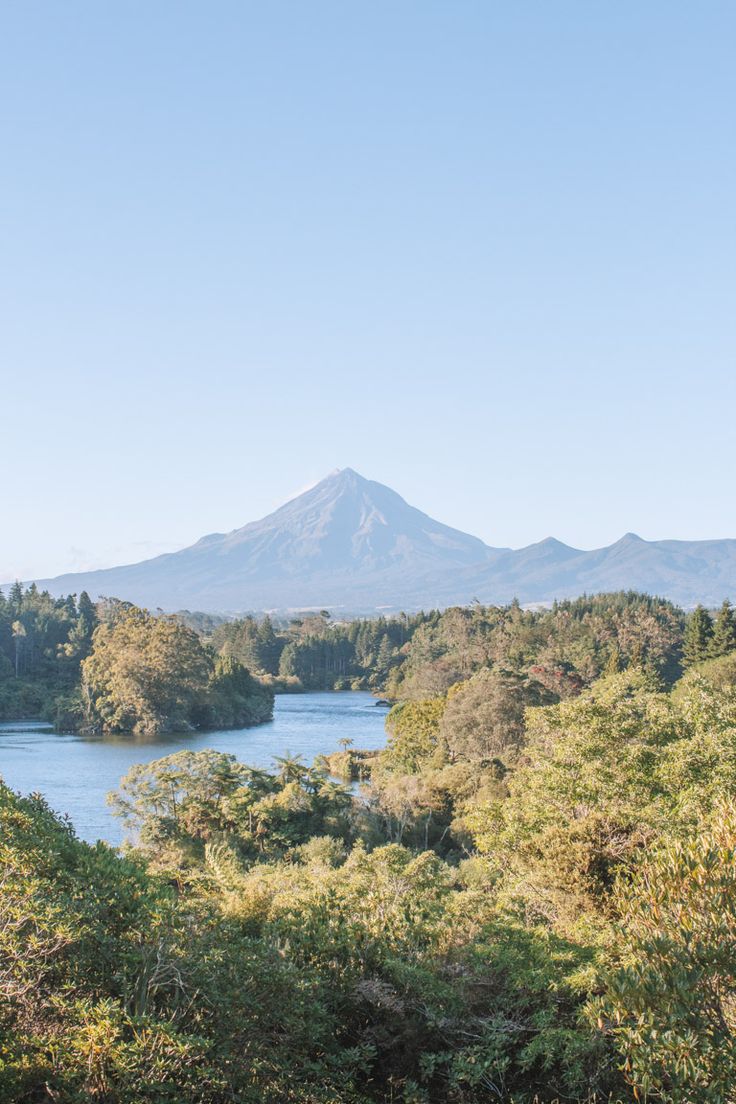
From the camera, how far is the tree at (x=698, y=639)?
48812 millimetres

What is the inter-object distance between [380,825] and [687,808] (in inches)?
591

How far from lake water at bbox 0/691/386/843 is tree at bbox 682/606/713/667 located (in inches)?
702

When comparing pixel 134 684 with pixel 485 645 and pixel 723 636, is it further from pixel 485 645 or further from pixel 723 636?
pixel 723 636

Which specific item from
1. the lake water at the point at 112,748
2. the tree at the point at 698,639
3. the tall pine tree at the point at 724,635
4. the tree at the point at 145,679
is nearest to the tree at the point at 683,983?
the lake water at the point at 112,748

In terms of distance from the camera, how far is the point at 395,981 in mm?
9461

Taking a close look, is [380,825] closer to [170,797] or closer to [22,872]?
[170,797]

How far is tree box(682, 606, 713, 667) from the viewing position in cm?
4881

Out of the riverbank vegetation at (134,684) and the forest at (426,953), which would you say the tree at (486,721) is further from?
the riverbank vegetation at (134,684)

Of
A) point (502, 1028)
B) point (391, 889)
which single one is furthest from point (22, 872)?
point (391, 889)

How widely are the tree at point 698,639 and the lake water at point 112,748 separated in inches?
702

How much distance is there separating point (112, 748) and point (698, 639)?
32370 mm

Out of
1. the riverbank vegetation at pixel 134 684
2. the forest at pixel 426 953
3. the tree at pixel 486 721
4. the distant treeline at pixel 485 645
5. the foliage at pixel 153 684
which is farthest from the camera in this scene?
the riverbank vegetation at pixel 134 684

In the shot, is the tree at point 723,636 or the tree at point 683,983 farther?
the tree at point 723,636

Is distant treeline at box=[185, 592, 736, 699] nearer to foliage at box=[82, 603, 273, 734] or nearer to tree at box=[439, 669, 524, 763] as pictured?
tree at box=[439, 669, 524, 763]
